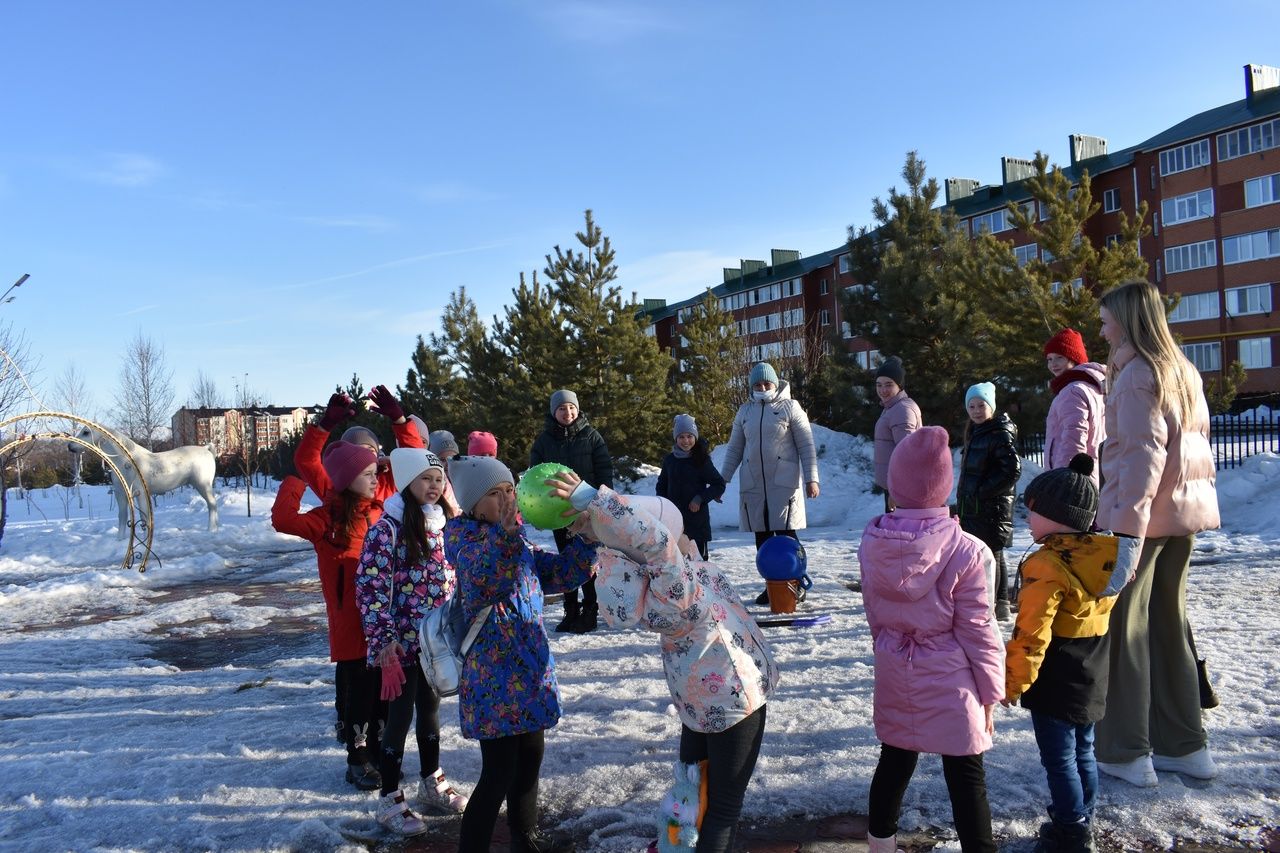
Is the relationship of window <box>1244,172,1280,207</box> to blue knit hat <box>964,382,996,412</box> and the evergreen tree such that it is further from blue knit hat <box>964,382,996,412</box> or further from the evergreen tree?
blue knit hat <box>964,382,996,412</box>

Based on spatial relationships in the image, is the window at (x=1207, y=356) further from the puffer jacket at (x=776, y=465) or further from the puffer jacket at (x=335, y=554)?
the puffer jacket at (x=335, y=554)

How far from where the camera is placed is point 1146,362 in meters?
3.66

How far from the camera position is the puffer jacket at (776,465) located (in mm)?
7734

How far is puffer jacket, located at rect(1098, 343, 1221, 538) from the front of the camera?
355cm

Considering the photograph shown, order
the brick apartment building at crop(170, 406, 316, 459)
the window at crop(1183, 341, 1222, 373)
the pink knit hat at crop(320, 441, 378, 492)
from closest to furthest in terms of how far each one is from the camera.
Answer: the pink knit hat at crop(320, 441, 378, 492) < the window at crop(1183, 341, 1222, 373) < the brick apartment building at crop(170, 406, 316, 459)

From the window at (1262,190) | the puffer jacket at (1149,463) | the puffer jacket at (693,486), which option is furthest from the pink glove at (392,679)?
the window at (1262,190)

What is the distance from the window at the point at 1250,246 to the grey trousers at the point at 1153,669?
43.4 metres

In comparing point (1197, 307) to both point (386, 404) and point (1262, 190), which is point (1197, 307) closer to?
point (1262, 190)

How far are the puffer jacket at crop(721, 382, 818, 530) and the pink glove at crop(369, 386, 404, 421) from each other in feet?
10.8

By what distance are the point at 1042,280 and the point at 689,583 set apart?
54.5 feet

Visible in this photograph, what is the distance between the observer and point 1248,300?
39250 millimetres

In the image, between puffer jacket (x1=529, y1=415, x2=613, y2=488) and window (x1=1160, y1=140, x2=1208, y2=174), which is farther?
window (x1=1160, y1=140, x2=1208, y2=174)

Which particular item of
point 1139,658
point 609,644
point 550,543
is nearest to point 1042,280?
point 550,543

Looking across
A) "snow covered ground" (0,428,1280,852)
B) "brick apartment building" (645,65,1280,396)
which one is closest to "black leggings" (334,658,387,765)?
"snow covered ground" (0,428,1280,852)
